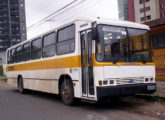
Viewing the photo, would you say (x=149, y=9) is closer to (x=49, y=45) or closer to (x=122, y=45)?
(x=49, y=45)

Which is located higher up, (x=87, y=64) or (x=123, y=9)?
(x=123, y=9)

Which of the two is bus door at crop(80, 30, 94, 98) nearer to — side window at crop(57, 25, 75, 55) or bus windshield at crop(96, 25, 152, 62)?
bus windshield at crop(96, 25, 152, 62)

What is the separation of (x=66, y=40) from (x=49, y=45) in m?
1.75

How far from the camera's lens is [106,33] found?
7.92 metres

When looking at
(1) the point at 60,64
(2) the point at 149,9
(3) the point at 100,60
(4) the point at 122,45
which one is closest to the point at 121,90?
(3) the point at 100,60

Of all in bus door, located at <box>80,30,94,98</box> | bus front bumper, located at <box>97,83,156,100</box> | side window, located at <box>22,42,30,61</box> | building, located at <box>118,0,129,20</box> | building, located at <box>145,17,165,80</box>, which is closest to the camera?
bus front bumper, located at <box>97,83,156,100</box>

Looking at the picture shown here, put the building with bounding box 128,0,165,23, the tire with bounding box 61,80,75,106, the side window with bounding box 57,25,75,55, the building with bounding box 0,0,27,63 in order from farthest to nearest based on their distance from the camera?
the building with bounding box 0,0,27,63
the building with bounding box 128,0,165,23
the side window with bounding box 57,25,75,55
the tire with bounding box 61,80,75,106

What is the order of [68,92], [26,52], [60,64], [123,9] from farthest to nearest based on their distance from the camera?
[123,9]
[26,52]
[60,64]
[68,92]

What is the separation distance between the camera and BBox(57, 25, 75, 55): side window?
30.1 ft

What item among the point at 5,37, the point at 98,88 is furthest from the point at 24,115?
the point at 5,37

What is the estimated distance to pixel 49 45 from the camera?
36.5 ft

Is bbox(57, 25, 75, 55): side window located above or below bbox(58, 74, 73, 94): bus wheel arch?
above

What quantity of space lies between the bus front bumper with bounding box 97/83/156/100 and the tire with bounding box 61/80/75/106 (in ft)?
6.07

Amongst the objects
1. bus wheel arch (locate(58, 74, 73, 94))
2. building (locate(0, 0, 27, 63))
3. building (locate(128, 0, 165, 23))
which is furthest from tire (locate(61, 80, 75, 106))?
building (locate(0, 0, 27, 63))
